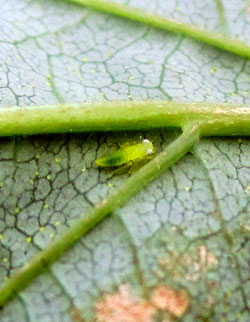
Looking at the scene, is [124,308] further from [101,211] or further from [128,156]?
[128,156]

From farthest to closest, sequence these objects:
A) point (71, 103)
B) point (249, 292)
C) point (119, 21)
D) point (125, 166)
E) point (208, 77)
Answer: point (119, 21) → point (208, 77) → point (71, 103) → point (125, 166) → point (249, 292)

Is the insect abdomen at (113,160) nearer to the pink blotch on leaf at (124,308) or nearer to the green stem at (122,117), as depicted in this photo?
the green stem at (122,117)

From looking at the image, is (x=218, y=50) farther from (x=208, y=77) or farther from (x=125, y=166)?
(x=125, y=166)

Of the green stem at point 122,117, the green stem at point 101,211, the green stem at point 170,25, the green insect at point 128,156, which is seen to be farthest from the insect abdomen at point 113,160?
the green stem at point 170,25

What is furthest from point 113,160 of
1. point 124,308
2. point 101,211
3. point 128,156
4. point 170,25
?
point 170,25

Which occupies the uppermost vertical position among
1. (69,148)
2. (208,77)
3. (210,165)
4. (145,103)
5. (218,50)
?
(218,50)

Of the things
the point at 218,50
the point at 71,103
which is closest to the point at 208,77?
the point at 218,50

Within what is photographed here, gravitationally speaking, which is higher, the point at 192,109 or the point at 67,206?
the point at 192,109
